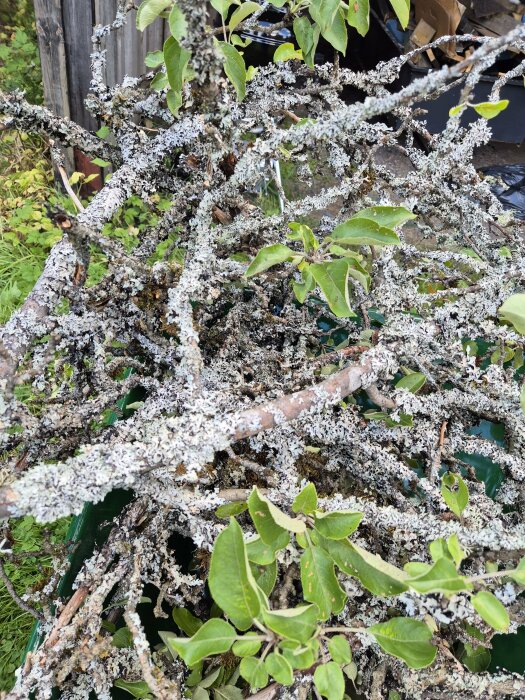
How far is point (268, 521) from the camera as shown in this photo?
0.51 metres

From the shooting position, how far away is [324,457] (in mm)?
863

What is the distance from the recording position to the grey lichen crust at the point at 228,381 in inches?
22.2

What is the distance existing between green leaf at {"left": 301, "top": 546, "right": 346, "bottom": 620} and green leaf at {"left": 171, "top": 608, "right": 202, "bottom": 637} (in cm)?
33

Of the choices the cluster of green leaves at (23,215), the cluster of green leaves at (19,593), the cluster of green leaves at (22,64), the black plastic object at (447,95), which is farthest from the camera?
the black plastic object at (447,95)

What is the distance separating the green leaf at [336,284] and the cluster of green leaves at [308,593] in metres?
0.20

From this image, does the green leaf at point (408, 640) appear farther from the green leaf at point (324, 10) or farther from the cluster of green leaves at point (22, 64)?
the cluster of green leaves at point (22, 64)

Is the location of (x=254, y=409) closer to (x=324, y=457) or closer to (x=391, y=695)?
(x=324, y=457)

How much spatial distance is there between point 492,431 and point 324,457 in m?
0.51

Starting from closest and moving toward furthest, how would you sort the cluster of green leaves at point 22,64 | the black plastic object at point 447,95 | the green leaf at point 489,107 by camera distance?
the green leaf at point 489,107
the cluster of green leaves at point 22,64
the black plastic object at point 447,95

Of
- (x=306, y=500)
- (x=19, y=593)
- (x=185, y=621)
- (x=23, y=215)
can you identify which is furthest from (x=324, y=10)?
(x=23, y=215)

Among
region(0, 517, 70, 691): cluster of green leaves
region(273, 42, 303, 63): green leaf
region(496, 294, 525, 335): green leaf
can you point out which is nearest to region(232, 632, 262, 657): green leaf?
region(496, 294, 525, 335): green leaf

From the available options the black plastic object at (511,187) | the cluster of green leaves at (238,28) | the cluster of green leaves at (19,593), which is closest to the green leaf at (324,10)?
the cluster of green leaves at (238,28)

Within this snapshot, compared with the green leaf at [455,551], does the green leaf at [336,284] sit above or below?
above

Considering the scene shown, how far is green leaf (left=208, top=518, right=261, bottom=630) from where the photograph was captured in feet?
1.47
